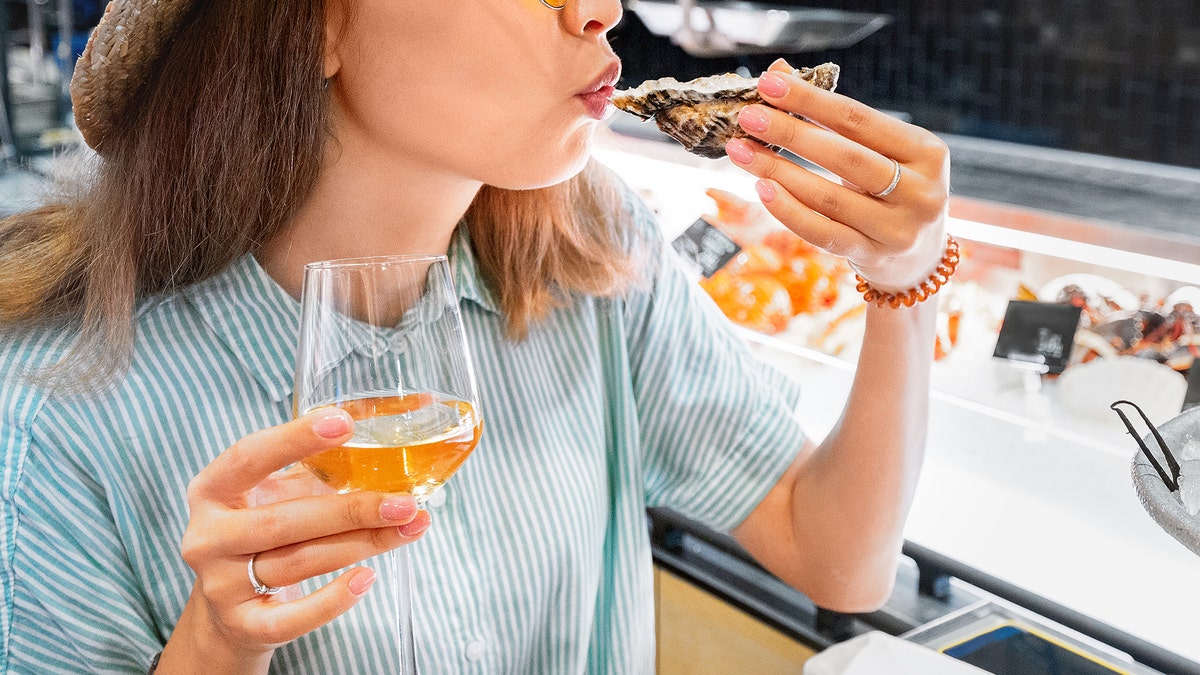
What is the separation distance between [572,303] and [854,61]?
243 centimetres

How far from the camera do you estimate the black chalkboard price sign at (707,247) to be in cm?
229

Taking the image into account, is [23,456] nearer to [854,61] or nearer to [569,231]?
[569,231]

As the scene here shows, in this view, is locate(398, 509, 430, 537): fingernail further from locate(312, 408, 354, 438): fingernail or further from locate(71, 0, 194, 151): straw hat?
locate(71, 0, 194, 151): straw hat

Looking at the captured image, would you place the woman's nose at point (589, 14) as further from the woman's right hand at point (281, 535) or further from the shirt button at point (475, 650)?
the shirt button at point (475, 650)

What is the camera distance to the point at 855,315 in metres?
2.29

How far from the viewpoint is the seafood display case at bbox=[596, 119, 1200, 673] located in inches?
59.6

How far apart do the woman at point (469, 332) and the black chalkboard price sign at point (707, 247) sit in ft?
2.04

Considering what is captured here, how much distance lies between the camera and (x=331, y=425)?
2.55 feet

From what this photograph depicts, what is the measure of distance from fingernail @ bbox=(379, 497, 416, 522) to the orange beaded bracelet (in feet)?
2.00

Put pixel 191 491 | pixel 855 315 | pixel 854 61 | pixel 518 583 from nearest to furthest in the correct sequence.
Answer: pixel 191 491, pixel 518 583, pixel 855 315, pixel 854 61

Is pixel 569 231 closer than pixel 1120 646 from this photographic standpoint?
No

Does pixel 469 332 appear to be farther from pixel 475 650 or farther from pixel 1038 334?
pixel 1038 334

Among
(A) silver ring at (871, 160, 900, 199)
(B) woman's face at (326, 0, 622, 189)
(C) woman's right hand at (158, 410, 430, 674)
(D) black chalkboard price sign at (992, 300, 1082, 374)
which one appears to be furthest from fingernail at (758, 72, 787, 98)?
(D) black chalkboard price sign at (992, 300, 1082, 374)

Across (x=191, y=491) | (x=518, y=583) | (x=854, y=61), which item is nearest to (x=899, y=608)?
(x=518, y=583)
